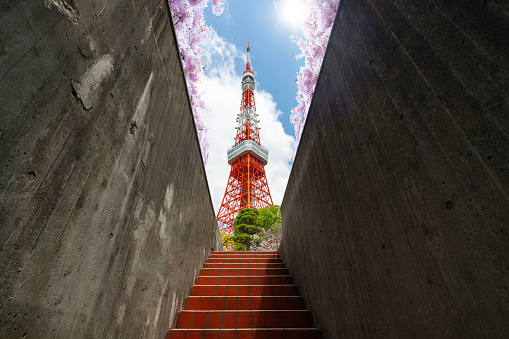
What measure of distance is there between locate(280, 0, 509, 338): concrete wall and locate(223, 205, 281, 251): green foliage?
11.6m

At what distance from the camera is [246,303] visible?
259cm

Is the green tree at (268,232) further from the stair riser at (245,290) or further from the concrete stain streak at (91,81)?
the concrete stain streak at (91,81)

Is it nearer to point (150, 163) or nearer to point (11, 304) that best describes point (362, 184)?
point (150, 163)

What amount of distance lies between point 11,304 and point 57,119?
1.91 ft

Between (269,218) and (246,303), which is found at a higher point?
(269,218)

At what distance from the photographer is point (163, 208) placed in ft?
6.00

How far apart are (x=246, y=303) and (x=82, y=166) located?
2399 millimetres

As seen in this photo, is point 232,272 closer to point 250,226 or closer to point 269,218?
point 250,226

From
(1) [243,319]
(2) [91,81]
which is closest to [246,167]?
(1) [243,319]

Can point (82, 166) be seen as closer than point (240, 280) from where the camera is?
Yes

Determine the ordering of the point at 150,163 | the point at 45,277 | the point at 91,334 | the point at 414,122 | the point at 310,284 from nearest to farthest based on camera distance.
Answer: the point at 45,277 → the point at 414,122 → the point at 91,334 → the point at 150,163 → the point at 310,284

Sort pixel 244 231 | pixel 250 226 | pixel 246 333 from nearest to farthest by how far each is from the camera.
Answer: pixel 246 333, pixel 250 226, pixel 244 231

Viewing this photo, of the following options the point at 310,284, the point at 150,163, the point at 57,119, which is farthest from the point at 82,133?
the point at 310,284

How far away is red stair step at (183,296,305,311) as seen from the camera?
255 centimetres
